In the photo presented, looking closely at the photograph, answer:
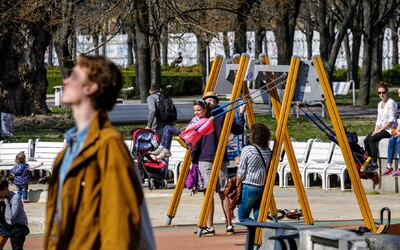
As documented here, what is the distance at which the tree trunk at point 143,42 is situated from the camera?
24781 mm

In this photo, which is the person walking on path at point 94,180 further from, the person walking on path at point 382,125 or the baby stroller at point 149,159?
the baby stroller at point 149,159

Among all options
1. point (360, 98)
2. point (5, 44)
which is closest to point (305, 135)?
point (5, 44)

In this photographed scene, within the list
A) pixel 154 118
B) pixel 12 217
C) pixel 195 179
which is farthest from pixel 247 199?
pixel 154 118

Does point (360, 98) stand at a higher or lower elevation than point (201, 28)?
lower

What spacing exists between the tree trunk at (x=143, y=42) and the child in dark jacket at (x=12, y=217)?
13.9 m

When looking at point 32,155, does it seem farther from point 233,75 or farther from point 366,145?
point 233,75

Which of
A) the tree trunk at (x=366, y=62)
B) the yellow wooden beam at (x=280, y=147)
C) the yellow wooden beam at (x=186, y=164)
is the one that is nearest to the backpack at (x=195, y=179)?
the yellow wooden beam at (x=186, y=164)

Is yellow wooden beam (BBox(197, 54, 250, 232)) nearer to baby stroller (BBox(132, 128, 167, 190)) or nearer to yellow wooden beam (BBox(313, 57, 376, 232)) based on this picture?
yellow wooden beam (BBox(313, 57, 376, 232))

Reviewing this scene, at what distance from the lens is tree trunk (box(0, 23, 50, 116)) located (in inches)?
1199

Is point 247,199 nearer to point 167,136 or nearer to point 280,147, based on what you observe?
point 280,147

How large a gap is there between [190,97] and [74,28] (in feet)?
99.9

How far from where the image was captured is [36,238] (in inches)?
522

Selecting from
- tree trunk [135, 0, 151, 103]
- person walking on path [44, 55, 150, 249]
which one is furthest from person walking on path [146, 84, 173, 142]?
person walking on path [44, 55, 150, 249]

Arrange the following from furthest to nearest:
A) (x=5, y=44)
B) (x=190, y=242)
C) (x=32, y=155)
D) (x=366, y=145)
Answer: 1. (x=5, y=44)
2. (x=32, y=155)
3. (x=366, y=145)
4. (x=190, y=242)
